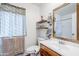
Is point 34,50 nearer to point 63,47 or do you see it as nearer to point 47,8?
point 63,47

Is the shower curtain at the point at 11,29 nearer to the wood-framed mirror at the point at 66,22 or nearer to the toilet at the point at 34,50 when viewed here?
the toilet at the point at 34,50

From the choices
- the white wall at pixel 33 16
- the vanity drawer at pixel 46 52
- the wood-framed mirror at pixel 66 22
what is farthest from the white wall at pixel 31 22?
the wood-framed mirror at pixel 66 22

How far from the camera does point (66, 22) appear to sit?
1268mm

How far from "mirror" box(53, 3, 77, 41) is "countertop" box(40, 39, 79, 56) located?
3.5 inches

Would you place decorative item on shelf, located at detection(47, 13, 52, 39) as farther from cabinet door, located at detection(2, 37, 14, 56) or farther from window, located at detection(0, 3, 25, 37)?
cabinet door, located at detection(2, 37, 14, 56)

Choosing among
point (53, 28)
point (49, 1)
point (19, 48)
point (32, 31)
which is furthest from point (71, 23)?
point (19, 48)

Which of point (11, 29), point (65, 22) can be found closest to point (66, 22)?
point (65, 22)

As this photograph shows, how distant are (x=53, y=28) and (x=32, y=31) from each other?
30 centimetres

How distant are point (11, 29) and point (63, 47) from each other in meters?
Result: 0.73

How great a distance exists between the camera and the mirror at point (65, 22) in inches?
48.1

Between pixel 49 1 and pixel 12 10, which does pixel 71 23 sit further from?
pixel 12 10

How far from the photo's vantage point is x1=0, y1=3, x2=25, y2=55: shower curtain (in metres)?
1.23

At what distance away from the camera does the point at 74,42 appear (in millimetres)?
1227

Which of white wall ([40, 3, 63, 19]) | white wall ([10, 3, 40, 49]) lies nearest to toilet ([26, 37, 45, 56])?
white wall ([10, 3, 40, 49])
